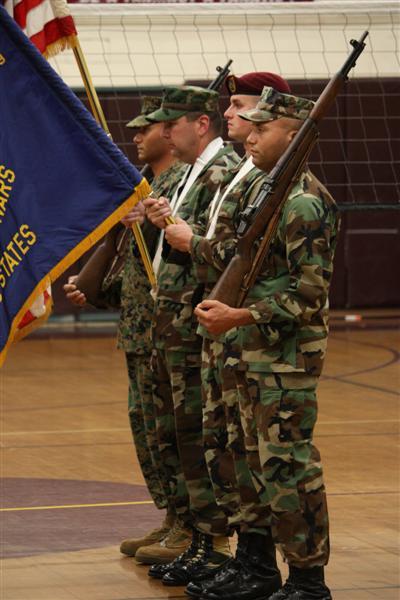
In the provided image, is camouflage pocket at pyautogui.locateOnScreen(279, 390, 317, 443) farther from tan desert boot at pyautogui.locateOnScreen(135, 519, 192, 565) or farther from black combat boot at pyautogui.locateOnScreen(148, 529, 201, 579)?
tan desert boot at pyautogui.locateOnScreen(135, 519, 192, 565)

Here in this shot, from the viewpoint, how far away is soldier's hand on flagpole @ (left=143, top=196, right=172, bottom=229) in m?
6.16

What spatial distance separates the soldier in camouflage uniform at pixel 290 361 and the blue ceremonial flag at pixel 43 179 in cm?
55

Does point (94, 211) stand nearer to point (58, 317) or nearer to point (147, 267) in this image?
point (147, 267)

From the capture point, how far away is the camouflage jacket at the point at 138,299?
22.5 ft

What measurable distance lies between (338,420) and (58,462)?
2450mm

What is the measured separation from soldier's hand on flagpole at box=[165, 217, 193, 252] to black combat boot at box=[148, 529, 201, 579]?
128 cm

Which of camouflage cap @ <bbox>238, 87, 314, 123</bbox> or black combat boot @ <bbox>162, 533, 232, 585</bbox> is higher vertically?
camouflage cap @ <bbox>238, 87, 314, 123</bbox>

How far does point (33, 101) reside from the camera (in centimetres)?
548

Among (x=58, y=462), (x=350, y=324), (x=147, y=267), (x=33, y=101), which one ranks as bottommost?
(x=350, y=324)

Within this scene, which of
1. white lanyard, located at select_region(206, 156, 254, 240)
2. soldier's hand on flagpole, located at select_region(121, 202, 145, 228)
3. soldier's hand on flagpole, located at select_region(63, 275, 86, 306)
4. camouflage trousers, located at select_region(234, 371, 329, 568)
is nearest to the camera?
camouflage trousers, located at select_region(234, 371, 329, 568)

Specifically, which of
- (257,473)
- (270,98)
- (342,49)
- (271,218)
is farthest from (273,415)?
(342,49)

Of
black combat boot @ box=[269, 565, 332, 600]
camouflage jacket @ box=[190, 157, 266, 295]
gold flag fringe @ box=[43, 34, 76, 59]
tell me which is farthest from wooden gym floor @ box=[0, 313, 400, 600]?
gold flag fringe @ box=[43, 34, 76, 59]

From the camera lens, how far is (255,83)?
20.3 feet

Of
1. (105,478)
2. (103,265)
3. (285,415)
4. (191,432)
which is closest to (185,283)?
(191,432)
